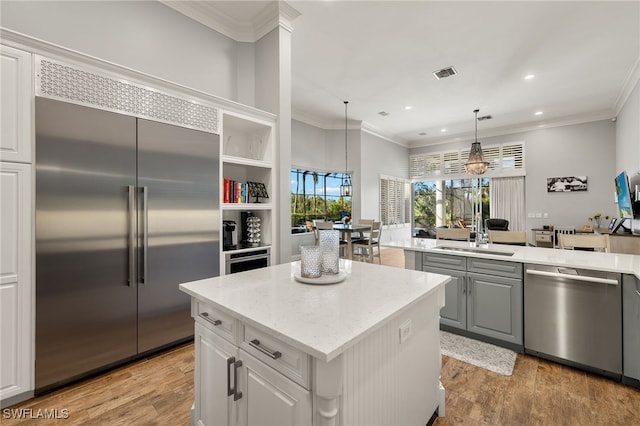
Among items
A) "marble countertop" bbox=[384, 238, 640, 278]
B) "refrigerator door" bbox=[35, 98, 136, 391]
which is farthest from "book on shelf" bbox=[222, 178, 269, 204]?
→ "marble countertop" bbox=[384, 238, 640, 278]

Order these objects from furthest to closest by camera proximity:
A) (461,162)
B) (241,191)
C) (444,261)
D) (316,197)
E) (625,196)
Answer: (461,162) < (316,197) < (625,196) < (241,191) < (444,261)

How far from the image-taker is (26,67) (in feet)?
6.15

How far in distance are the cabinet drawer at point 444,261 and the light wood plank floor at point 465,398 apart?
917mm

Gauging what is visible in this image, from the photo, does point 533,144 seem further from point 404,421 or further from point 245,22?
point 404,421

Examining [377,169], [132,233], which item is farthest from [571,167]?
[132,233]

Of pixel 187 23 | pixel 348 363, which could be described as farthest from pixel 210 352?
pixel 187 23

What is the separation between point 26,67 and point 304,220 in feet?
17.8

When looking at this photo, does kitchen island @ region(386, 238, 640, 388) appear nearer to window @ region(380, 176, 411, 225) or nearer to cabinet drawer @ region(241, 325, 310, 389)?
cabinet drawer @ region(241, 325, 310, 389)

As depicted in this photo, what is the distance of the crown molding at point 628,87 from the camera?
4.24 metres

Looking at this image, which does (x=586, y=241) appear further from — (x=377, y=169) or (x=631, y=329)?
(x=377, y=169)

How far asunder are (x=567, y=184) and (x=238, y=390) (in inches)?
332

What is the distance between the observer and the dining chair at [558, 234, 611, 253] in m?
2.75

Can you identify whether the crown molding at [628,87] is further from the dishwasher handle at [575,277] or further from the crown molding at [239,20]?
the crown molding at [239,20]

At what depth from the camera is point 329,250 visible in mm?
1681
